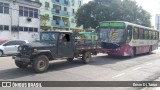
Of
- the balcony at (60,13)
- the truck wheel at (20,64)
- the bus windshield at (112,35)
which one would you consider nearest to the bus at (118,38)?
the bus windshield at (112,35)

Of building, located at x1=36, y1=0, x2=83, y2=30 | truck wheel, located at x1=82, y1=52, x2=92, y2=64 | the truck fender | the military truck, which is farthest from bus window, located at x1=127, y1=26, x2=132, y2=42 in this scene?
building, located at x1=36, y1=0, x2=83, y2=30

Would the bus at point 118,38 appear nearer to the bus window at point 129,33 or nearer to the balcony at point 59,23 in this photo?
the bus window at point 129,33

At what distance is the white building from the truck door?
21637mm

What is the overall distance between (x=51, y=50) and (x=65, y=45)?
117 cm

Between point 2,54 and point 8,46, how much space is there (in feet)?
2.92

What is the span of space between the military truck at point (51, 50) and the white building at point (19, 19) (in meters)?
20.9

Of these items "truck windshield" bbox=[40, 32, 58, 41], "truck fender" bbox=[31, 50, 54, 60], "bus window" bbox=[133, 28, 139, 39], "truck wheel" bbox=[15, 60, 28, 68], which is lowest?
"truck wheel" bbox=[15, 60, 28, 68]

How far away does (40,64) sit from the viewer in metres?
11.0

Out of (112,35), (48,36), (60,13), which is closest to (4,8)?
(112,35)

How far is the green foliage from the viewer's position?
4528 centimetres

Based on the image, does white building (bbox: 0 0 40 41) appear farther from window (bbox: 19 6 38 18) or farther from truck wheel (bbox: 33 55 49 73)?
truck wheel (bbox: 33 55 49 73)

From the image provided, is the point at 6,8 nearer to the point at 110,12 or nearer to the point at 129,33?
the point at 129,33

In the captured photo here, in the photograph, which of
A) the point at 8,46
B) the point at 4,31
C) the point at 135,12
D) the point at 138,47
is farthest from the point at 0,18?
the point at 135,12

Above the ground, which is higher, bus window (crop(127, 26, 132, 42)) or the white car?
bus window (crop(127, 26, 132, 42))
